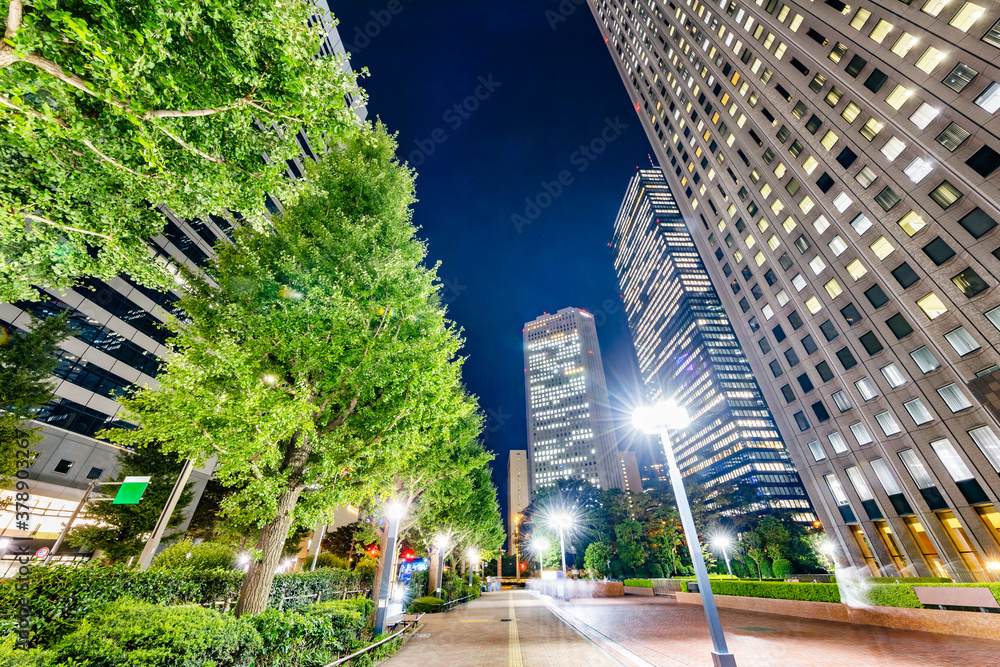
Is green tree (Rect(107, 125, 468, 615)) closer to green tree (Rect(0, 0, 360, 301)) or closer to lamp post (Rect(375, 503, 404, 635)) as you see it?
green tree (Rect(0, 0, 360, 301))

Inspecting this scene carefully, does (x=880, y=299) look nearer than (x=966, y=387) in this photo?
No

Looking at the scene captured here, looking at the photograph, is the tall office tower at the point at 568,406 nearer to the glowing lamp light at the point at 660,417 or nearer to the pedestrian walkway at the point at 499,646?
the pedestrian walkway at the point at 499,646

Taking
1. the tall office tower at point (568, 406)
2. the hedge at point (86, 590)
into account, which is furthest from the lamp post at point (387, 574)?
the tall office tower at point (568, 406)

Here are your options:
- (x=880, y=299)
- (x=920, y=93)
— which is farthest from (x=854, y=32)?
(x=880, y=299)

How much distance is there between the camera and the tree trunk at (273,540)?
671 cm

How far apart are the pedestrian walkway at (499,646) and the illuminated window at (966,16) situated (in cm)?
3453

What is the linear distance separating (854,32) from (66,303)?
56.7 meters

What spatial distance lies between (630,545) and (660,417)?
38291 mm

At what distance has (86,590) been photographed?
539 cm

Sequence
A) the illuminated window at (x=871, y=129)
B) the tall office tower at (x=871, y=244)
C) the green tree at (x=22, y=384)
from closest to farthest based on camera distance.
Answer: the green tree at (x=22, y=384) → the tall office tower at (x=871, y=244) → the illuminated window at (x=871, y=129)

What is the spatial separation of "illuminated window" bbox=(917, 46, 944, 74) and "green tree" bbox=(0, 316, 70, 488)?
49366mm

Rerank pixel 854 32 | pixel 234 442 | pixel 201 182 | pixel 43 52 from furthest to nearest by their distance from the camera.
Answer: pixel 854 32
pixel 234 442
pixel 201 182
pixel 43 52

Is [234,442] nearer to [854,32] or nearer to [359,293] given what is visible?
[359,293]

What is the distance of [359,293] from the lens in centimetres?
782
